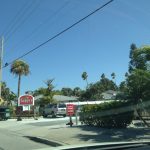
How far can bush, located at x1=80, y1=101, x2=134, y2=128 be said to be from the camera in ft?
73.7

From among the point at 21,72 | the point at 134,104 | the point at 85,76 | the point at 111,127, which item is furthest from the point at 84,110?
the point at 85,76

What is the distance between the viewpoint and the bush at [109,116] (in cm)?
2247

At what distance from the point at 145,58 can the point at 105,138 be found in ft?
15.4

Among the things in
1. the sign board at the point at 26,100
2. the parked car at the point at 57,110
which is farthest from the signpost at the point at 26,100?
the parked car at the point at 57,110

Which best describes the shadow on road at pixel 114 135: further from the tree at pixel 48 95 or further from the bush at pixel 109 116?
the tree at pixel 48 95

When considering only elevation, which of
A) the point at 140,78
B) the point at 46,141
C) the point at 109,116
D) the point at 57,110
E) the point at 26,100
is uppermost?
the point at 26,100

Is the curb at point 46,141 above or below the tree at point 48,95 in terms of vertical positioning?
below

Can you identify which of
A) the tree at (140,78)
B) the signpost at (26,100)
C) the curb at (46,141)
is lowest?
the curb at (46,141)

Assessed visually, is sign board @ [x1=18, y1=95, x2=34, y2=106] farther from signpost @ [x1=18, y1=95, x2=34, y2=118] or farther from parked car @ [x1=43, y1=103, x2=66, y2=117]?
parked car @ [x1=43, y1=103, x2=66, y2=117]

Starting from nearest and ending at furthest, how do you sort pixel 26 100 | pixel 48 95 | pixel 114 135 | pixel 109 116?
pixel 114 135 → pixel 109 116 → pixel 26 100 → pixel 48 95

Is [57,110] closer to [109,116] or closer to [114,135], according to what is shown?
[109,116]

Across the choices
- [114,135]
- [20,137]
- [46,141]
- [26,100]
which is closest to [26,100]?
[26,100]

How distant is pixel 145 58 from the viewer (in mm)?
21109

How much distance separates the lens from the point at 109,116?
2328 centimetres
